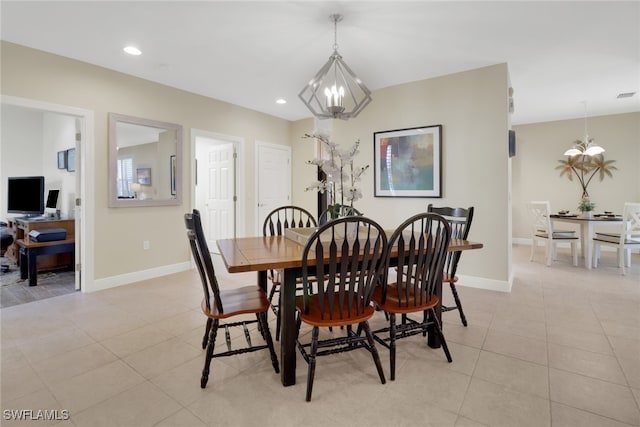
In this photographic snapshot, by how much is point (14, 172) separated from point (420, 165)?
22.2ft

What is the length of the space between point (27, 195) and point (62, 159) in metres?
0.82

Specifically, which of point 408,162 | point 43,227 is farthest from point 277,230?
point 43,227

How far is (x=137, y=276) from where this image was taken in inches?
150

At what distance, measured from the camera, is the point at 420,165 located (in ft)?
13.0

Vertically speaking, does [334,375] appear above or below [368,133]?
below

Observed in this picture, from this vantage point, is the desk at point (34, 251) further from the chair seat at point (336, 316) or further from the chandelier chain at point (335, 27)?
the chandelier chain at point (335, 27)

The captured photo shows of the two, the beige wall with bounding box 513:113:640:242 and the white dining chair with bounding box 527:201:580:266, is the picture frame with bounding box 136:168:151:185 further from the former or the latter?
the beige wall with bounding box 513:113:640:242

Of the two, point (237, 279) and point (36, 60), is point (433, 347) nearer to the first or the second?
point (237, 279)

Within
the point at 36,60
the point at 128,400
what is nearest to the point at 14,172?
the point at 36,60

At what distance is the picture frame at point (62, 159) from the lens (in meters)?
5.04

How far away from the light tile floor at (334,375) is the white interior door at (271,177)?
2.73 metres

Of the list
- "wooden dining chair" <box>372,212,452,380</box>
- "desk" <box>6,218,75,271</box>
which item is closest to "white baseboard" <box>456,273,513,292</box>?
"wooden dining chair" <box>372,212,452,380</box>

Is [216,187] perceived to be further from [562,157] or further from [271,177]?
[562,157]

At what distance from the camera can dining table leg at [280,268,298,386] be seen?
1.69m
